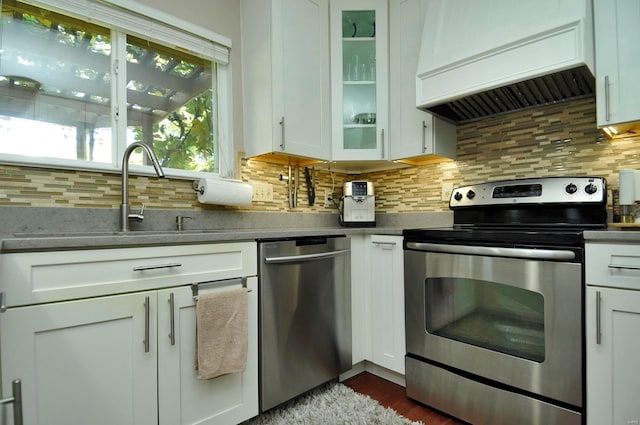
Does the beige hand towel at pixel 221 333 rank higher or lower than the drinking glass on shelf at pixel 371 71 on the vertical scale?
lower

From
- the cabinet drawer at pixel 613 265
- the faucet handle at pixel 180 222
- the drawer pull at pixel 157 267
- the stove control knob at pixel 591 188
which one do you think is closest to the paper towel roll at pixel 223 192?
the faucet handle at pixel 180 222

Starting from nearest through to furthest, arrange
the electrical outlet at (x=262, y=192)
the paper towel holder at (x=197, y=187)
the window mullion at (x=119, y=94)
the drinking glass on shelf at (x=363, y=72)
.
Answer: the window mullion at (x=119, y=94)
the paper towel holder at (x=197, y=187)
the electrical outlet at (x=262, y=192)
the drinking glass on shelf at (x=363, y=72)

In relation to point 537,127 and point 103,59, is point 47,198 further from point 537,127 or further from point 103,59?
point 537,127

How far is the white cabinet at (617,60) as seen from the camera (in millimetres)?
1312

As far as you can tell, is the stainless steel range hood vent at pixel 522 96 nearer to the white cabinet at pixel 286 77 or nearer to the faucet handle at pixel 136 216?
the white cabinet at pixel 286 77

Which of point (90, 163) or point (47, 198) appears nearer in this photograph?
point (47, 198)

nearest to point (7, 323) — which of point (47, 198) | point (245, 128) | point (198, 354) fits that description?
point (198, 354)

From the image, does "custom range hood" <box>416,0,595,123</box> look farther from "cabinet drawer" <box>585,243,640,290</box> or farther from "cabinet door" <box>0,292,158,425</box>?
"cabinet door" <box>0,292,158,425</box>

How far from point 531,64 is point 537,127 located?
20.0 inches

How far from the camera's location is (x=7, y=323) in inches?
36.2

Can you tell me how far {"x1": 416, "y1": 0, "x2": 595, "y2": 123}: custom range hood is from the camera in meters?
1.37

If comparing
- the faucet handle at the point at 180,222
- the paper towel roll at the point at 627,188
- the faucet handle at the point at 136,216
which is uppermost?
the paper towel roll at the point at 627,188

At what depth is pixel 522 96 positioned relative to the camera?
175 centimetres

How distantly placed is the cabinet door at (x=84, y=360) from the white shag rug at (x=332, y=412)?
60cm
